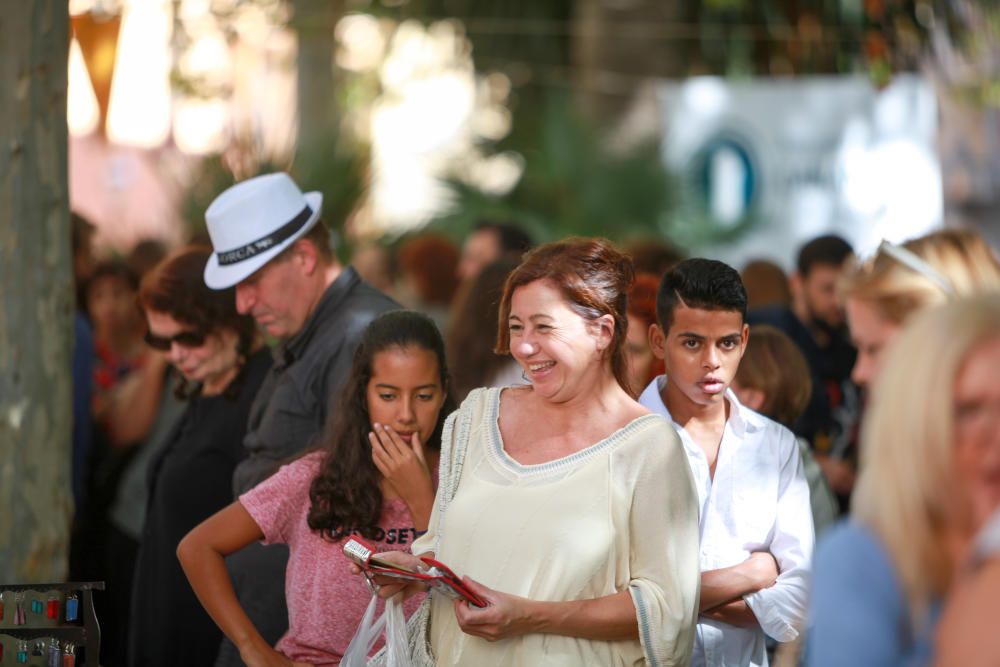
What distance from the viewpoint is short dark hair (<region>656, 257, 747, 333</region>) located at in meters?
3.72

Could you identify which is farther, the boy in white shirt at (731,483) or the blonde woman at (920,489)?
the boy in white shirt at (731,483)

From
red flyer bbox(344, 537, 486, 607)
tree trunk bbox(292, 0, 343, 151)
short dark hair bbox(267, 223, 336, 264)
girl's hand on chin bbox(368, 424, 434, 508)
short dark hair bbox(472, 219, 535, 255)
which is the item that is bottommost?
red flyer bbox(344, 537, 486, 607)

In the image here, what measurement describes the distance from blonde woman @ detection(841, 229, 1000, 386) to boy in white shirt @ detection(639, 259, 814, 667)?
527 mm

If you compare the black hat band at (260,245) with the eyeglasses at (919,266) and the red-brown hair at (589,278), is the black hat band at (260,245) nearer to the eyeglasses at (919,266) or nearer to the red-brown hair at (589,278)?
the red-brown hair at (589,278)

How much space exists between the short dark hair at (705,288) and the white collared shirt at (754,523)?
0.31 meters

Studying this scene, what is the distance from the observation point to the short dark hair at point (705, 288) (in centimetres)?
372

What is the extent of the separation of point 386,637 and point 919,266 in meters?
1.52

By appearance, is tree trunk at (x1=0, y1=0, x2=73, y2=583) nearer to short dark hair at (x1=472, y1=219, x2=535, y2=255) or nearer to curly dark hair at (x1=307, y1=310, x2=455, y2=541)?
curly dark hair at (x1=307, y1=310, x2=455, y2=541)

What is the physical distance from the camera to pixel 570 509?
321cm

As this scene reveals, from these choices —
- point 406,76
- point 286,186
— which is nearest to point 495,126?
point 406,76

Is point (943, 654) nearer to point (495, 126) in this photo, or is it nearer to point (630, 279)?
point (630, 279)

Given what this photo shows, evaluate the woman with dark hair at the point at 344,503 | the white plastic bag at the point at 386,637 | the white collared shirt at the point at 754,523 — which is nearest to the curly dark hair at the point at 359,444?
the woman with dark hair at the point at 344,503

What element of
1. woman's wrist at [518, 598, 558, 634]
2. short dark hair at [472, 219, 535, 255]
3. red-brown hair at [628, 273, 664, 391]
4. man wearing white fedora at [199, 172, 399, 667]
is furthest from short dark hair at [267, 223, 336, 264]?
short dark hair at [472, 219, 535, 255]

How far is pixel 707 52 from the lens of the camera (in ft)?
Result: 48.0
